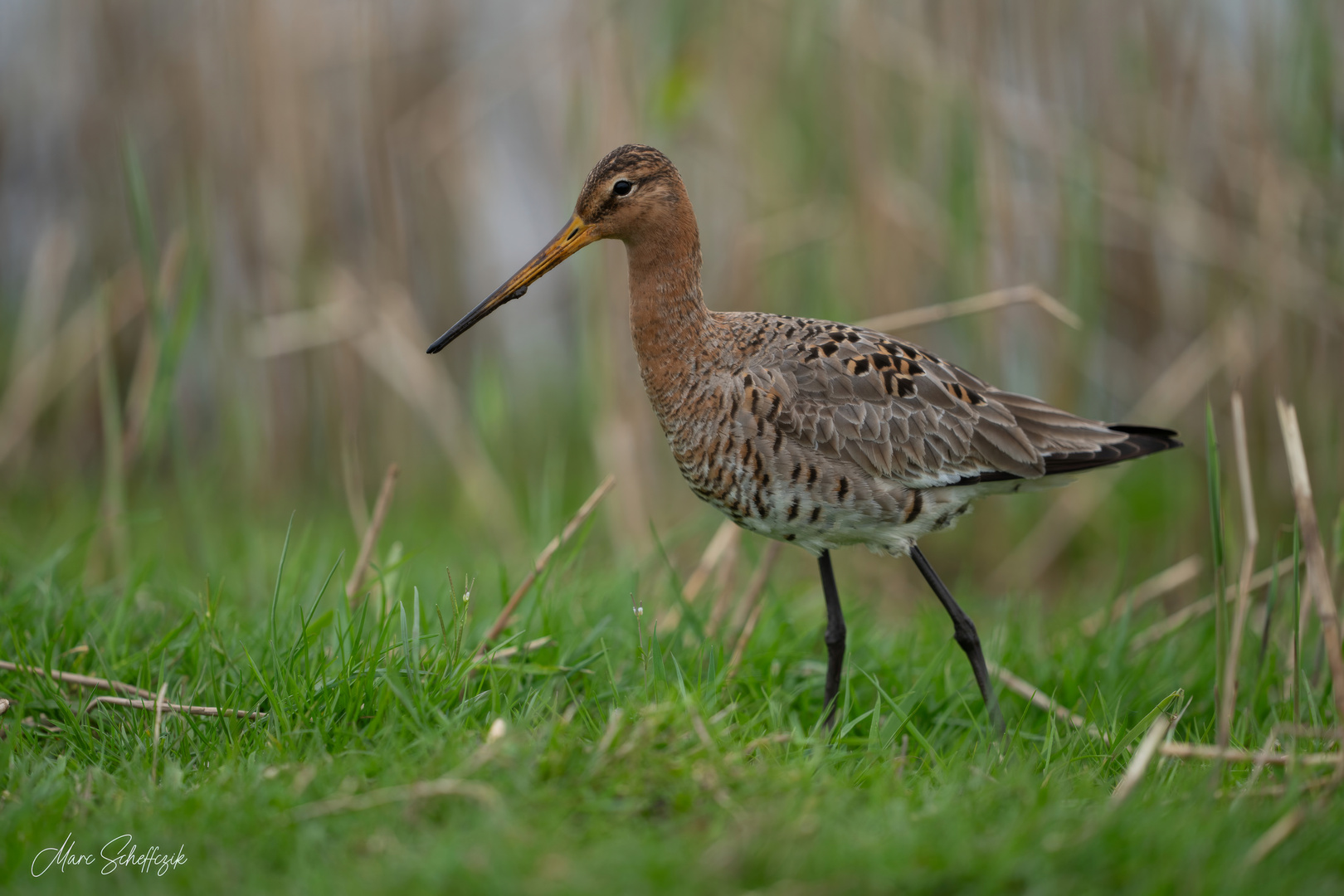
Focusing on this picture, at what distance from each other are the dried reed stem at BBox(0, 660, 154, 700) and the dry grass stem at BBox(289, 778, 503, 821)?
A: 3.40 ft

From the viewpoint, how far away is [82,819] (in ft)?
9.37

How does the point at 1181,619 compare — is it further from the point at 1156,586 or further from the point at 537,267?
the point at 537,267

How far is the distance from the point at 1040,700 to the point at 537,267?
238 centimetres

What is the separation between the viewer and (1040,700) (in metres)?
4.06

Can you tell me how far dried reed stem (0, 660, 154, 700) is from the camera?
350cm

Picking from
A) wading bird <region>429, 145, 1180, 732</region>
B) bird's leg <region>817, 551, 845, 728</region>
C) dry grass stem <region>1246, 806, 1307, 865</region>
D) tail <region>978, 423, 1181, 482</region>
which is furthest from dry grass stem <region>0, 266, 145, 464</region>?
dry grass stem <region>1246, 806, 1307, 865</region>

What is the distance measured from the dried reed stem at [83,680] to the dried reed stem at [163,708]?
4cm

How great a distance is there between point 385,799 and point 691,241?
7.85ft

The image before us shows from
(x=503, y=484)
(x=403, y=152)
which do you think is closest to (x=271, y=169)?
(x=403, y=152)

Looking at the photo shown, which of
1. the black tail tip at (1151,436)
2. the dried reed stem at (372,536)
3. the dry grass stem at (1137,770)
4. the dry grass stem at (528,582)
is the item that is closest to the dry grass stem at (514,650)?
the dry grass stem at (528,582)

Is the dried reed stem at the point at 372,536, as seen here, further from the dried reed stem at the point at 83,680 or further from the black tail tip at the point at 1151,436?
the black tail tip at the point at 1151,436

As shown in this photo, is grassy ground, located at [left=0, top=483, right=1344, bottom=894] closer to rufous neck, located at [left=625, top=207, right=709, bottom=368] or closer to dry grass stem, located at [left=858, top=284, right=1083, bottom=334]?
rufous neck, located at [left=625, top=207, right=709, bottom=368]

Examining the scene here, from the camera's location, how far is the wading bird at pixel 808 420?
4023 mm

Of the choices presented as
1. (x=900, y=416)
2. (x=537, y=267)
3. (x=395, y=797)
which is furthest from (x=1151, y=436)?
(x=395, y=797)
